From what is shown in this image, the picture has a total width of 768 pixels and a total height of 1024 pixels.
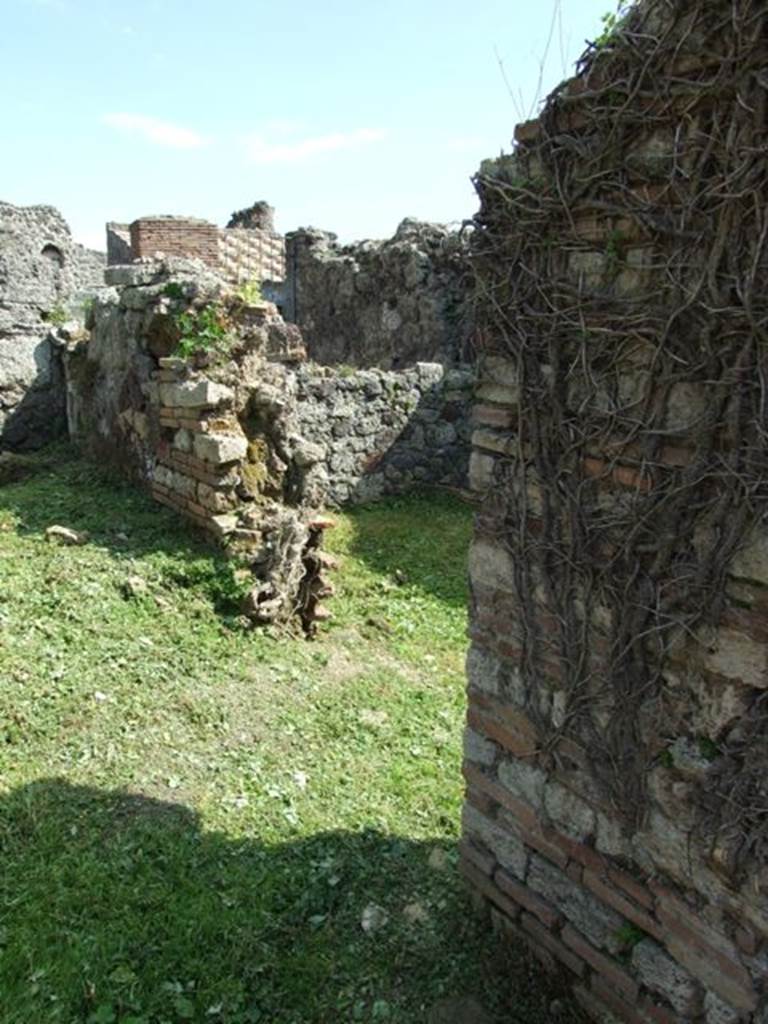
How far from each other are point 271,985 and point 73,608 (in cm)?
284

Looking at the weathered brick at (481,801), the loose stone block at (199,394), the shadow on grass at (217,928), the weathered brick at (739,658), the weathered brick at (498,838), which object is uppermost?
the loose stone block at (199,394)

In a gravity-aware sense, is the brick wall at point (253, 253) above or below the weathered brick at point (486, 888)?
above

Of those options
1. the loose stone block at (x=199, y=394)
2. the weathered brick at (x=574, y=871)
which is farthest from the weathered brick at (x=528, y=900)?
the loose stone block at (x=199, y=394)

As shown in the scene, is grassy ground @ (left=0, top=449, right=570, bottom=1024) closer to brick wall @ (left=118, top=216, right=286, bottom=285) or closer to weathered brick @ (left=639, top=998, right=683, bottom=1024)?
weathered brick @ (left=639, top=998, right=683, bottom=1024)

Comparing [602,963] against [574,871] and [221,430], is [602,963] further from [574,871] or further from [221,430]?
[221,430]

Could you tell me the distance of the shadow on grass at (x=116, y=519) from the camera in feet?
18.1

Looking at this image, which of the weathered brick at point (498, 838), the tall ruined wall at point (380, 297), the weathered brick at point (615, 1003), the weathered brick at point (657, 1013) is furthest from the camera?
the tall ruined wall at point (380, 297)

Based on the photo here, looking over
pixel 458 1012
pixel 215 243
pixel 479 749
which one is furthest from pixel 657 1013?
pixel 215 243

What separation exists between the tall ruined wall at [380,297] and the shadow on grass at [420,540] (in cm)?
348

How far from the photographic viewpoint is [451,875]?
3303 mm

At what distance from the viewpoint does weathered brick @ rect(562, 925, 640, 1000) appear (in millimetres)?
2457

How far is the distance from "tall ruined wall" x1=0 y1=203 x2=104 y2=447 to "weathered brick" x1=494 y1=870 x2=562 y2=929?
802cm

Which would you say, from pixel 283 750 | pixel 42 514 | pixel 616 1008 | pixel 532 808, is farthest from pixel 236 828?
pixel 42 514

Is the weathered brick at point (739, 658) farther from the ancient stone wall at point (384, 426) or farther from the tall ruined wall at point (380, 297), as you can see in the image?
the tall ruined wall at point (380, 297)
